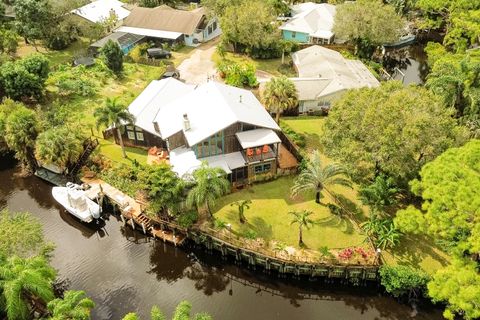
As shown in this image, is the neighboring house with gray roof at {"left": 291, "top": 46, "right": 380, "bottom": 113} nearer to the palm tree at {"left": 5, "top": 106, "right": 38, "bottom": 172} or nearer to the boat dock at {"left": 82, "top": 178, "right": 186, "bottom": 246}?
the boat dock at {"left": 82, "top": 178, "right": 186, "bottom": 246}

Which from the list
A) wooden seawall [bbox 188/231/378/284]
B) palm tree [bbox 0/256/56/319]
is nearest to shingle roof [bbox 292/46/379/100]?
wooden seawall [bbox 188/231/378/284]

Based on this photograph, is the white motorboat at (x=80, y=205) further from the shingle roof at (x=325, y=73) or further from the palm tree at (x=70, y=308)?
the shingle roof at (x=325, y=73)

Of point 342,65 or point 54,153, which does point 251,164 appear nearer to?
point 54,153

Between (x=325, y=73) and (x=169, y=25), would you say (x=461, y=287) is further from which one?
(x=169, y=25)

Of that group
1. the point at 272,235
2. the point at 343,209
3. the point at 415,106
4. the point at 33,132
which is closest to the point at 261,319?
the point at 272,235

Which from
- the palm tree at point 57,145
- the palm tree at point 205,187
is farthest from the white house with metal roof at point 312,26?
the palm tree at point 57,145

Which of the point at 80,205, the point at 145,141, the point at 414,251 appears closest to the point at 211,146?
the point at 145,141

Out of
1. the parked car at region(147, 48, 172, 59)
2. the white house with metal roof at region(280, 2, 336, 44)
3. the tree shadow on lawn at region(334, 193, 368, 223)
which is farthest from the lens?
the white house with metal roof at region(280, 2, 336, 44)
